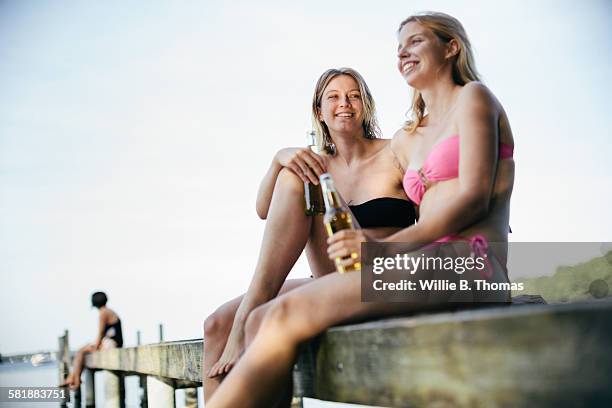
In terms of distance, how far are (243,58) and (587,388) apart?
1371 cm

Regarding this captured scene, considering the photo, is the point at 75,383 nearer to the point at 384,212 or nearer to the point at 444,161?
the point at 384,212

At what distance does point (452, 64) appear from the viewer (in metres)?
1.93

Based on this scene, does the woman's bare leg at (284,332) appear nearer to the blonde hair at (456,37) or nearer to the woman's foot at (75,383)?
the blonde hair at (456,37)

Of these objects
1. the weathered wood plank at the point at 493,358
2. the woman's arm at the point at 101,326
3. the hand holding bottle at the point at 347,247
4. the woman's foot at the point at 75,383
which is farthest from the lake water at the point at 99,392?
the weathered wood plank at the point at 493,358

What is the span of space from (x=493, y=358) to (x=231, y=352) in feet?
3.53

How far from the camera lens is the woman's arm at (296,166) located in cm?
188

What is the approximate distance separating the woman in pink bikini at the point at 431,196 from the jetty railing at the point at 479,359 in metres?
0.10

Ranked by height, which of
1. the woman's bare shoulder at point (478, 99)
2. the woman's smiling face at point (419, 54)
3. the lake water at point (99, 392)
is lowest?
the lake water at point (99, 392)

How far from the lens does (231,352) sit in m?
1.80

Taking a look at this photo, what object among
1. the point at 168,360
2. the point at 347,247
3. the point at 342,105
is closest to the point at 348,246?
the point at 347,247

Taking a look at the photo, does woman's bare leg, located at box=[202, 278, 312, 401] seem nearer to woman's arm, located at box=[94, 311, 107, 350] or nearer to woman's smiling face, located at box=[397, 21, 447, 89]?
woman's smiling face, located at box=[397, 21, 447, 89]

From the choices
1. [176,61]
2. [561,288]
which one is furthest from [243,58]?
[561,288]

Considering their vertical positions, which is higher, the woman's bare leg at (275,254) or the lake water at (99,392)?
the woman's bare leg at (275,254)

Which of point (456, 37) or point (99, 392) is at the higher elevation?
point (456, 37)
